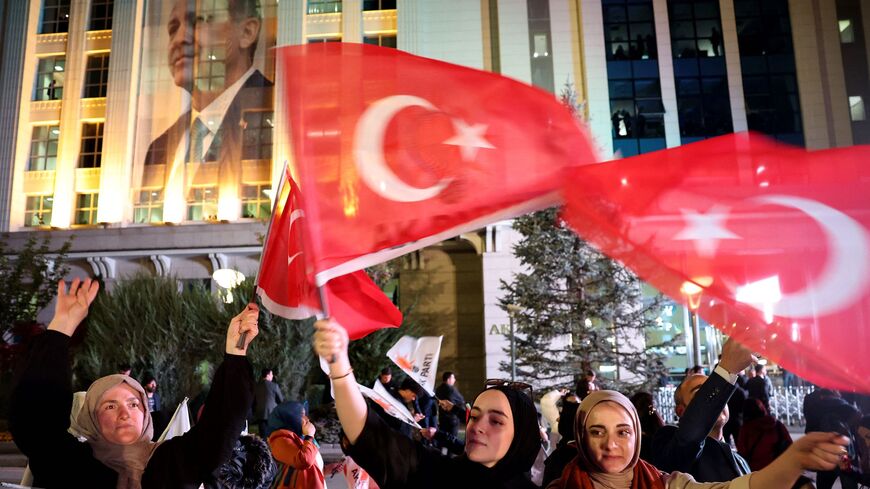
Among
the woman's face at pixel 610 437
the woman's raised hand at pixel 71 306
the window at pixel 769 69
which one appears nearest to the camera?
the woman's face at pixel 610 437

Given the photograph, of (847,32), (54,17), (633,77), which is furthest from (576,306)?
(54,17)

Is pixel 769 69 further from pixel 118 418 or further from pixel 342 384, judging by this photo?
pixel 118 418

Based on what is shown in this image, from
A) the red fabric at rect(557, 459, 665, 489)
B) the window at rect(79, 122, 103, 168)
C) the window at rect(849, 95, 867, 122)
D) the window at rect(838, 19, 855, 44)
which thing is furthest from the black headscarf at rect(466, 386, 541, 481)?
the window at rect(838, 19, 855, 44)

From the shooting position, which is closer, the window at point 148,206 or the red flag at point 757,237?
the red flag at point 757,237

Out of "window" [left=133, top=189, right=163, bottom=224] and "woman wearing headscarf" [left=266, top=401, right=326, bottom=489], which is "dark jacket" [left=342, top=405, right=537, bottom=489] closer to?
"woman wearing headscarf" [left=266, top=401, right=326, bottom=489]

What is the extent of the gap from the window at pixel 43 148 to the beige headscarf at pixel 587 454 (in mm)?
32227

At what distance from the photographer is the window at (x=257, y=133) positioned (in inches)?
1117

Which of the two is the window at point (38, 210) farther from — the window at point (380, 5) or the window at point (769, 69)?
the window at point (769, 69)

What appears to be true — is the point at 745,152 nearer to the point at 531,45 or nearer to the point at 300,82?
the point at 300,82

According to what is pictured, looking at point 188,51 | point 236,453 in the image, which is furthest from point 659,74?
point 236,453

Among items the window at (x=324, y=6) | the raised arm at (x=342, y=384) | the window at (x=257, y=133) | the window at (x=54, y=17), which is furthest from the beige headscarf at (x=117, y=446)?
the window at (x=54, y=17)

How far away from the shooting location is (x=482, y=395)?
2.77m

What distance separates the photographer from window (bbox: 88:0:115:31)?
30641mm

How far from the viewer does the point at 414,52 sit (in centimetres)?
2681
